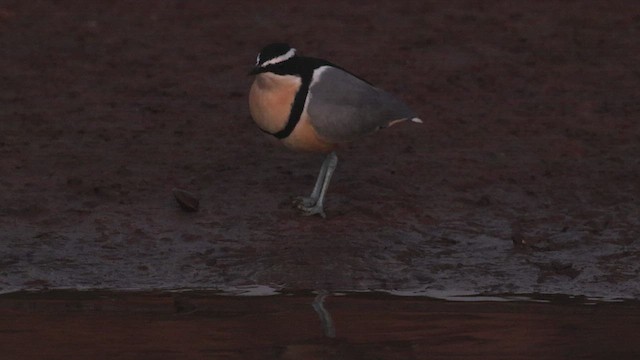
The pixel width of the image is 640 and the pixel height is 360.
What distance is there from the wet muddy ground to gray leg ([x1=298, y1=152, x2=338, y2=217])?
0.07m

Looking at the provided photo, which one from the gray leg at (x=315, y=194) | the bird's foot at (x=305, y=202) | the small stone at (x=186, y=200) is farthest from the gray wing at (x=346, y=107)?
the small stone at (x=186, y=200)

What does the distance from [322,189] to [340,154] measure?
1088 mm

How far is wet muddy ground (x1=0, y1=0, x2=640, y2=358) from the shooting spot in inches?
334

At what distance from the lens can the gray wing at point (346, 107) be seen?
8789mm

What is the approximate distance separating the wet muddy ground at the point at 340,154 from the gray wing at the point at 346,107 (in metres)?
0.49

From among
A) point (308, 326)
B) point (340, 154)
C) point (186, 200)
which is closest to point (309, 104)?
point (186, 200)

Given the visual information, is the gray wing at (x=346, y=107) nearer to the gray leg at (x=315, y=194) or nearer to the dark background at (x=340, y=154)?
the gray leg at (x=315, y=194)

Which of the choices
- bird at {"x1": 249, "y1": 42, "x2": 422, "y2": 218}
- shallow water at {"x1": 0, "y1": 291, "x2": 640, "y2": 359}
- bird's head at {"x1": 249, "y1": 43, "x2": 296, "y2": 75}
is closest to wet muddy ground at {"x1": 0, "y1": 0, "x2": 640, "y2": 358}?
shallow water at {"x1": 0, "y1": 291, "x2": 640, "y2": 359}

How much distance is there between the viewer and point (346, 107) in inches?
350

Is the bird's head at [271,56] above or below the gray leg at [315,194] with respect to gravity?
above

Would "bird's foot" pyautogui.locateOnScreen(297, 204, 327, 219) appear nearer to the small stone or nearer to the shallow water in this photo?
the small stone

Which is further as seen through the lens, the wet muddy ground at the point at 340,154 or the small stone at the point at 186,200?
the small stone at the point at 186,200

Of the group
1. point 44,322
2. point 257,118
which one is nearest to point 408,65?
point 257,118

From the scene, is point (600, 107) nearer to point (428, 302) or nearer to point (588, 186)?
point (588, 186)
